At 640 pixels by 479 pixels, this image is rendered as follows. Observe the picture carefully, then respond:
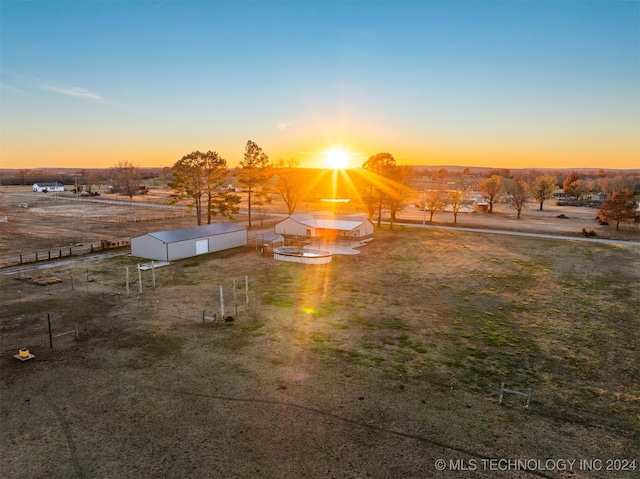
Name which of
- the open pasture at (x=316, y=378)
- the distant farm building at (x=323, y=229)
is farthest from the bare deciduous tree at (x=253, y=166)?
the open pasture at (x=316, y=378)

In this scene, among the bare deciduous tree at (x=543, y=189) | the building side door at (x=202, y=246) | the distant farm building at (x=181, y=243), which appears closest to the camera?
the distant farm building at (x=181, y=243)

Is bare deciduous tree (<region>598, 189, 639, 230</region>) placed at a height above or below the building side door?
above

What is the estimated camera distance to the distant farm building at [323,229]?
157 feet

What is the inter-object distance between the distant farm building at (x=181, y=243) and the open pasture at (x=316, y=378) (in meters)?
7.20

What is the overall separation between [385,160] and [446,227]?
47.1ft

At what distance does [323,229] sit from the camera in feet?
157

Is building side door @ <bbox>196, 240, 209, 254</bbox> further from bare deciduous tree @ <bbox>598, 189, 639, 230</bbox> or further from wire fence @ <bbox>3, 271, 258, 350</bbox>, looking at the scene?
bare deciduous tree @ <bbox>598, 189, 639, 230</bbox>

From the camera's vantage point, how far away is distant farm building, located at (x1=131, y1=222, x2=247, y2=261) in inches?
1444

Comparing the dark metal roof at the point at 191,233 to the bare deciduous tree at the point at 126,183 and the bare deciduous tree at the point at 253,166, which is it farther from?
the bare deciduous tree at the point at 126,183

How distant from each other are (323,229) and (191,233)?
1565 centimetres

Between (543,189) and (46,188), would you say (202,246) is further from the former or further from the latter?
(46,188)

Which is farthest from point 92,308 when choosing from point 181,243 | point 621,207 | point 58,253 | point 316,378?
point 621,207

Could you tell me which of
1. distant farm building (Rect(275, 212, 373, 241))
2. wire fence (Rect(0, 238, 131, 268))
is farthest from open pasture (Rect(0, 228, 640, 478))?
distant farm building (Rect(275, 212, 373, 241))

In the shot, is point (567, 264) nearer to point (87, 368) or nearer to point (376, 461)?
point (376, 461)
